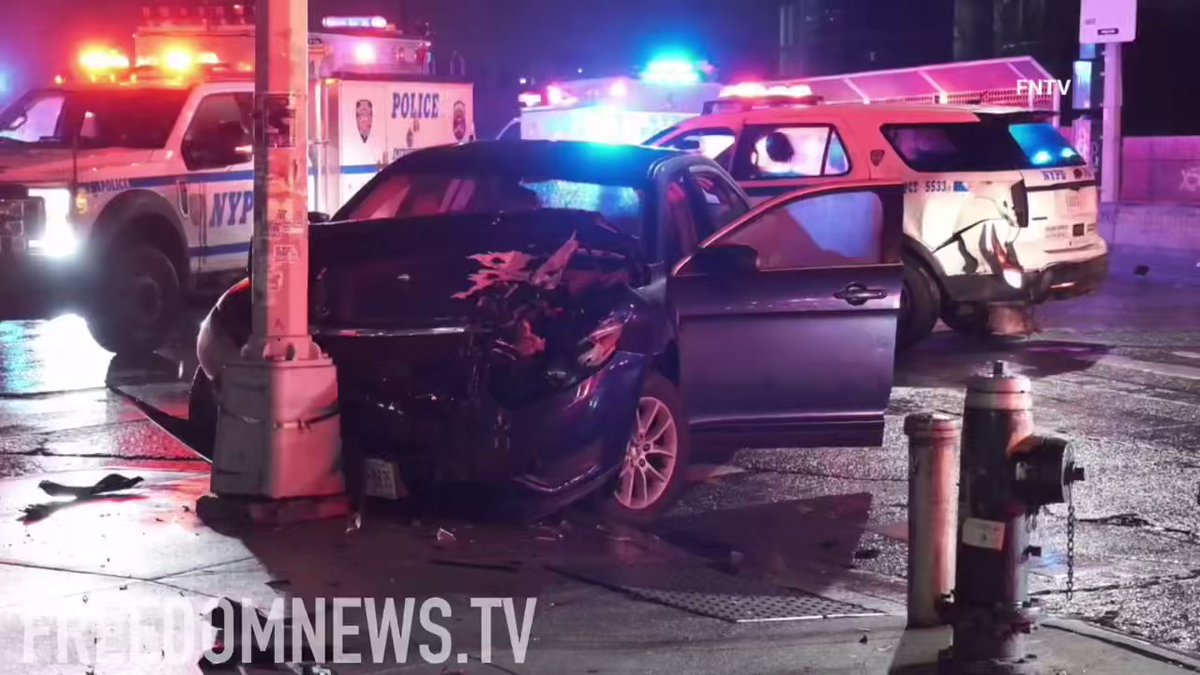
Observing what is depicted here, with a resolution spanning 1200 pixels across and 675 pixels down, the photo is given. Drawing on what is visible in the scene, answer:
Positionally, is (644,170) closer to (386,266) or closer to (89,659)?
(386,266)

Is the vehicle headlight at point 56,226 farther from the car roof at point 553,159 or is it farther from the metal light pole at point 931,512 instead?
the metal light pole at point 931,512

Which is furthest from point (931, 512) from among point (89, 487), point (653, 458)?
point (89, 487)

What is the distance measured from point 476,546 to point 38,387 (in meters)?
5.13

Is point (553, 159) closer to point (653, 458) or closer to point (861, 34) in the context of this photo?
point (653, 458)

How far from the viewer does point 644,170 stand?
8383mm

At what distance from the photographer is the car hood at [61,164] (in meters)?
12.5

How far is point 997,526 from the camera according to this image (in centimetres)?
538

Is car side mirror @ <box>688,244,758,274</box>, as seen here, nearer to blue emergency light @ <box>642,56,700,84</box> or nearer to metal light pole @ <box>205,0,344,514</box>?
metal light pole @ <box>205,0,344,514</box>

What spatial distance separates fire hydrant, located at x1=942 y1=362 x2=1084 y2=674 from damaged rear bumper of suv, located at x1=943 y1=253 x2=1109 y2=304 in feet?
24.7

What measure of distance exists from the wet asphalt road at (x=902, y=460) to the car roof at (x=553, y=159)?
1575 millimetres

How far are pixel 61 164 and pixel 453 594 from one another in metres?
7.53

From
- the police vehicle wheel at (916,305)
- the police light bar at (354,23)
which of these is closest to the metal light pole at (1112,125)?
the police light bar at (354,23)

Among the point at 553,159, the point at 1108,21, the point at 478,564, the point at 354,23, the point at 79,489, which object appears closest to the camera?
the point at 478,564

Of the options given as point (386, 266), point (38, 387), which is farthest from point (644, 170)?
point (38, 387)
